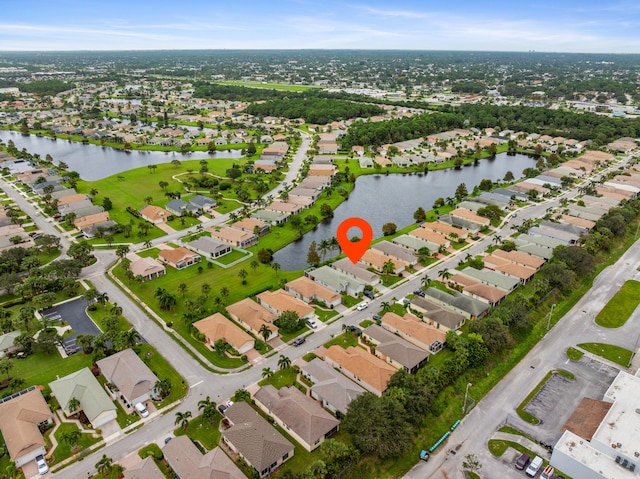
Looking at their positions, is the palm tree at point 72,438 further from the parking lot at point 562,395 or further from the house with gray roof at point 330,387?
the parking lot at point 562,395

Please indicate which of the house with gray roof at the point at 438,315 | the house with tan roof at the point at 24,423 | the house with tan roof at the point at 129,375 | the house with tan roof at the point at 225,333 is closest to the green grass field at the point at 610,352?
the house with gray roof at the point at 438,315

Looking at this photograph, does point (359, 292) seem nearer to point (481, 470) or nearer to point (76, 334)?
point (481, 470)

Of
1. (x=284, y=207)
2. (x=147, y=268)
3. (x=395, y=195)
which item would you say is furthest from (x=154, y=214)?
(x=395, y=195)

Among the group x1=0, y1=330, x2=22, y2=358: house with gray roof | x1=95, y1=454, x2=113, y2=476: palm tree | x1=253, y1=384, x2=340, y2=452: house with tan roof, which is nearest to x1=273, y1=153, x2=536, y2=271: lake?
x1=253, y1=384, x2=340, y2=452: house with tan roof

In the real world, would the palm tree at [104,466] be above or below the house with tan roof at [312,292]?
below

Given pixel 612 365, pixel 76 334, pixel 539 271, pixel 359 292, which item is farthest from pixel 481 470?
pixel 76 334

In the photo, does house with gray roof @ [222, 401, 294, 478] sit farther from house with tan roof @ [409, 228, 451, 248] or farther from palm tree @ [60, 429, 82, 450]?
house with tan roof @ [409, 228, 451, 248]

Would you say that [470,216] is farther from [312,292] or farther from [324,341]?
[324,341]
